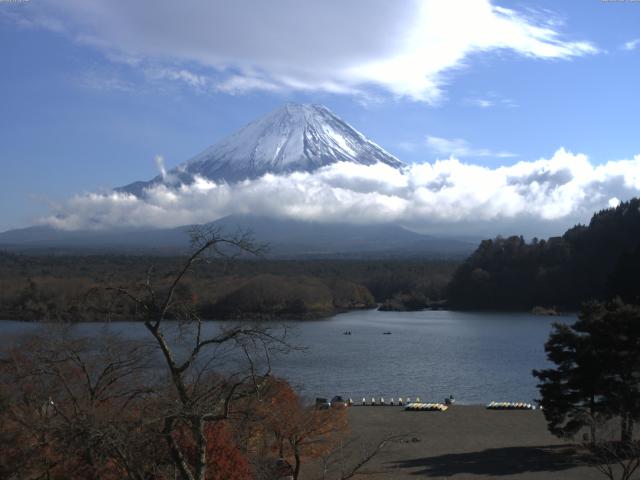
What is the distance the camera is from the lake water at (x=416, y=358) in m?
17.8

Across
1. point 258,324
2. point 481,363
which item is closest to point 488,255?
point 481,363

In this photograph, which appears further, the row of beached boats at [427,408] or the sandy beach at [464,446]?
the row of beached boats at [427,408]

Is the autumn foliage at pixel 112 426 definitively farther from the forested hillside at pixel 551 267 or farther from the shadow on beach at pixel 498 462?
the forested hillside at pixel 551 267

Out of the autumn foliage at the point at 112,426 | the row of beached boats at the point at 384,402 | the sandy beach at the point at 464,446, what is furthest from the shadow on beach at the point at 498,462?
the row of beached boats at the point at 384,402

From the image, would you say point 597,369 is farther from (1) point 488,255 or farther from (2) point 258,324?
(1) point 488,255

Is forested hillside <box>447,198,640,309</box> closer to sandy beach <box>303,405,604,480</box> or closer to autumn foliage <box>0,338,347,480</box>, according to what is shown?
sandy beach <box>303,405,604,480</box>

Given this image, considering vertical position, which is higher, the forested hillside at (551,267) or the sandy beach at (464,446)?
the forested hillside at (551,267)

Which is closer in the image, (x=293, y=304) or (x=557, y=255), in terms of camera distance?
(x=293, y=304)

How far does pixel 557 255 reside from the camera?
147ft

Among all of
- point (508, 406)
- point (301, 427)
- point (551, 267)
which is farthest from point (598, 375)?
point (551, 267)

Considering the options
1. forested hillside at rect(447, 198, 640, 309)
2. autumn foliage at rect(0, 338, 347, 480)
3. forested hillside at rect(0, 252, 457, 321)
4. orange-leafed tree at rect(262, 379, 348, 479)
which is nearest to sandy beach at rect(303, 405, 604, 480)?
orange-leafed tree at rect(262, 379, 348, 479)

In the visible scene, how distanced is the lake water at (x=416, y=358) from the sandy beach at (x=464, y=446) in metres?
1.79

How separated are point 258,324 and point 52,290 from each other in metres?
34.1

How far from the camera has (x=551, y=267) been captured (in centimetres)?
4434
